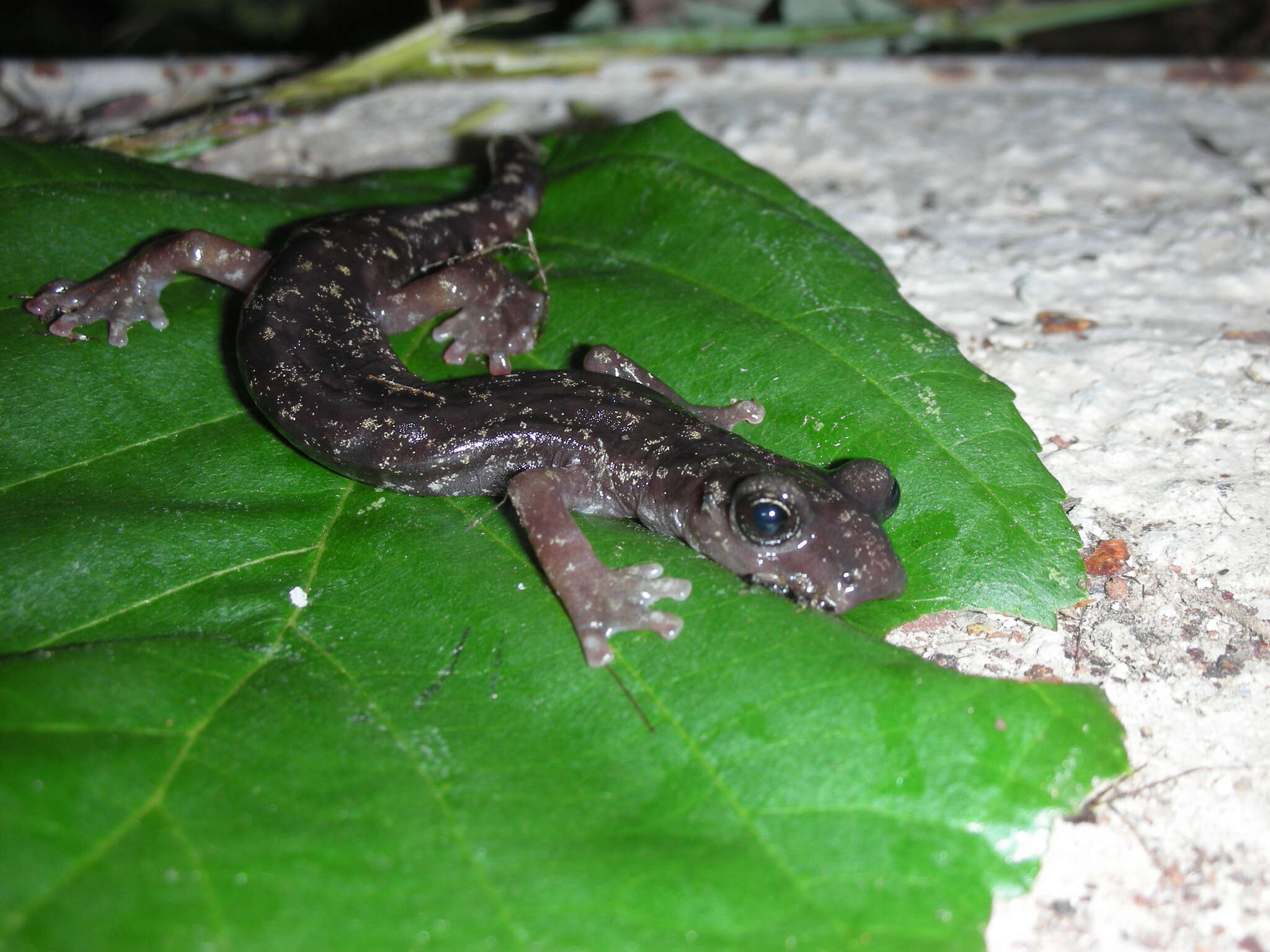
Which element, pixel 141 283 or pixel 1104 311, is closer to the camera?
pixel 141 283

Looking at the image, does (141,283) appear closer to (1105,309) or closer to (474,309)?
(474,309)

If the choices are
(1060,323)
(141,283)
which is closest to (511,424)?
(141,283)

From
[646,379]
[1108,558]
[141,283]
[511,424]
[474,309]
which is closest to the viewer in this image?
[1108,558]

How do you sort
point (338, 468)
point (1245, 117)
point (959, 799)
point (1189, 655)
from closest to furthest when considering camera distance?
point (959, 799) → point (1189, 655) → point (338, 468) → point (1245, 117)

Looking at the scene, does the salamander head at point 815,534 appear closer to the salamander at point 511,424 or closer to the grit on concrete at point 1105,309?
the salamander at point 511,424

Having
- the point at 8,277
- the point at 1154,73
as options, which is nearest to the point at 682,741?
the point at 8,277

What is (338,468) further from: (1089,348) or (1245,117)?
(1245,117)

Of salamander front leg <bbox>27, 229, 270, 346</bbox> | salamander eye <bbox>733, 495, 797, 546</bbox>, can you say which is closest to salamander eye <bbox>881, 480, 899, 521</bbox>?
salamander eye <bbox>733, 495, 797, 546</bbox>
